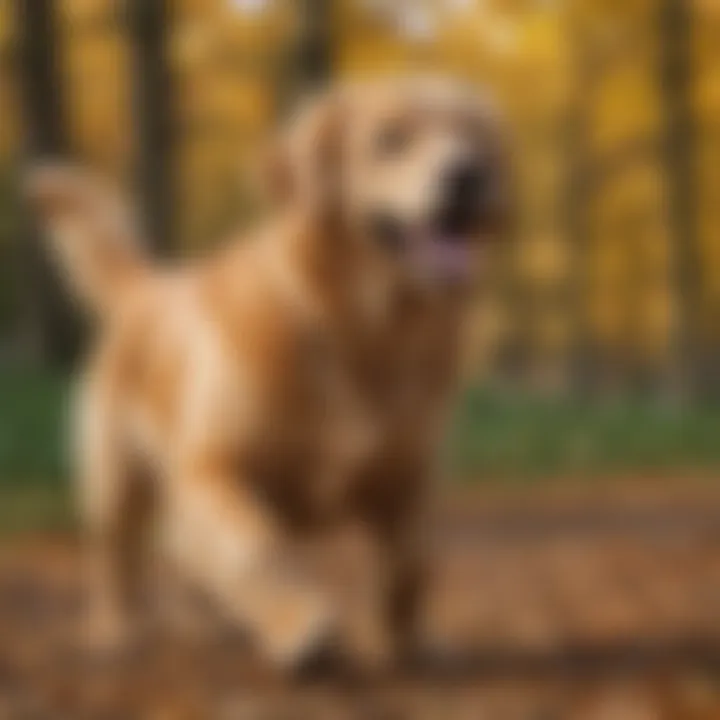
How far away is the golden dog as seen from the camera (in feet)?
2.50

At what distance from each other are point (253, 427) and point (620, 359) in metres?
0.35

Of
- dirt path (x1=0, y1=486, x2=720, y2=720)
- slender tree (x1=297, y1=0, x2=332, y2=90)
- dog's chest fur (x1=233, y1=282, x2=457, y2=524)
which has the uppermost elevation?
slender tree (x1=297, y1=0, x2=332, y2=90)

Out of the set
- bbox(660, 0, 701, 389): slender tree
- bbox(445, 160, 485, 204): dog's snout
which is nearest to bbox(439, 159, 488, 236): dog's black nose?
bbox(445, 160, 485, 204): dog's snout

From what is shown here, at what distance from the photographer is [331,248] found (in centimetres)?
78

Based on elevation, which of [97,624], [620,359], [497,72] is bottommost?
[97,624]

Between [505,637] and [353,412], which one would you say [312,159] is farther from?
[505,637]

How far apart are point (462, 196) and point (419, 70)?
11 centimetres

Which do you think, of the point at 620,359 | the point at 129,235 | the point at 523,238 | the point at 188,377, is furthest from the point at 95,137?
the point at 620,359

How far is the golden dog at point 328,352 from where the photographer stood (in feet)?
2.50

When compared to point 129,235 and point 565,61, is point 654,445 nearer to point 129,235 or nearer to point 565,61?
point 565,61

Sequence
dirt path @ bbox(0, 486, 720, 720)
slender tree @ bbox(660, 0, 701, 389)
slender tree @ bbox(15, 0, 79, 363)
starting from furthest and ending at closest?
slender tree @ bbox(660, 0, 701, 389) < slender tree @ bbox(15, 0, 79, 363) < dirt path @ bbox(0, 486, 720, 720)

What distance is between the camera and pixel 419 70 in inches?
32.8

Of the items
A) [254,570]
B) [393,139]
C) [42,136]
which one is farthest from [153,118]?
[254,570]

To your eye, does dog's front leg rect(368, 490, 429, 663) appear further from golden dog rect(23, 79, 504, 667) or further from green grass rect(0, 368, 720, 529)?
green grass rect(0, 368, 720, 529)
